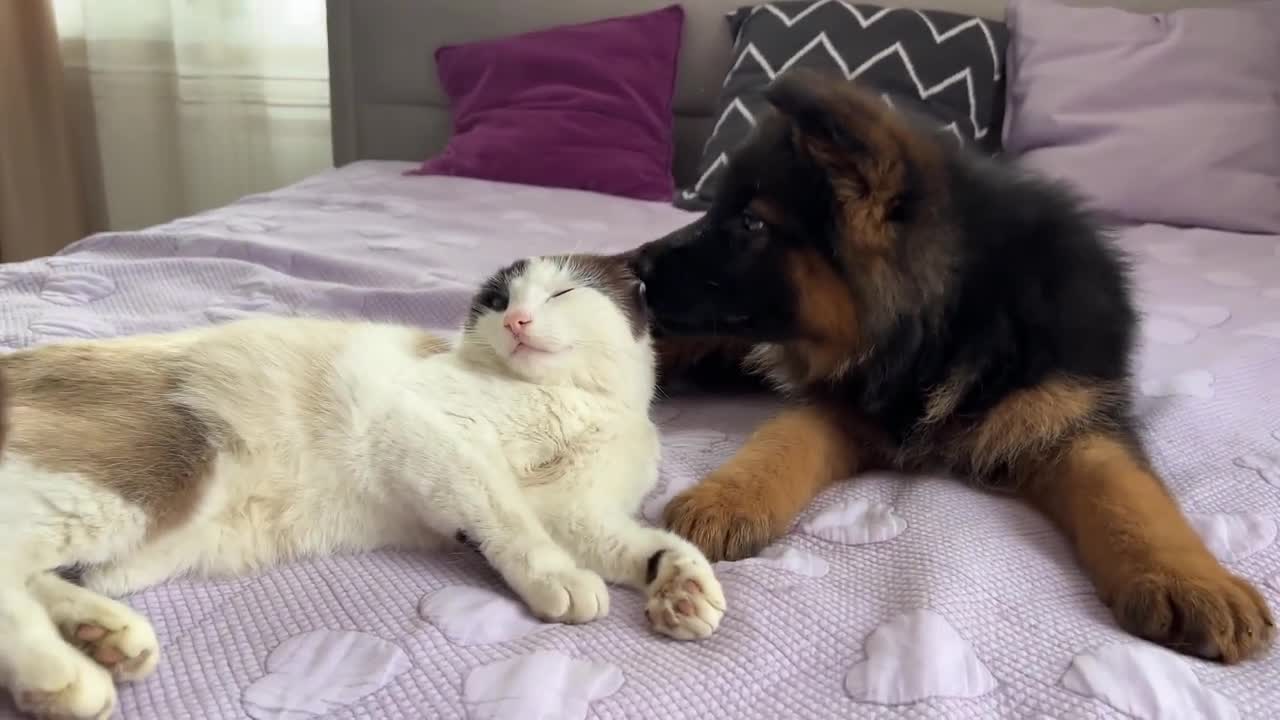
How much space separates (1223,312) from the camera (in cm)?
152

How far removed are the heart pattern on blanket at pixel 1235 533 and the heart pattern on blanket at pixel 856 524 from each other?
29 centimetres

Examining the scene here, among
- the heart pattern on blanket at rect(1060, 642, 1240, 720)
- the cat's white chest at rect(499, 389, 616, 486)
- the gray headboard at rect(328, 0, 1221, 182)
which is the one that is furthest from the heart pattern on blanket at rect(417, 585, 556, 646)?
the gray headboard at rect(328, 0, 1221, 182)

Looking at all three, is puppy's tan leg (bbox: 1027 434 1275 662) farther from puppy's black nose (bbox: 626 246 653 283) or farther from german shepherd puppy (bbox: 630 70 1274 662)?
puppy's black nose (bbox: 626 246 653 283)

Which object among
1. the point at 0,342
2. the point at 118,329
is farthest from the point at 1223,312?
the point at 0,342

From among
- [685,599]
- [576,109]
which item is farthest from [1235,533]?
[576,109]

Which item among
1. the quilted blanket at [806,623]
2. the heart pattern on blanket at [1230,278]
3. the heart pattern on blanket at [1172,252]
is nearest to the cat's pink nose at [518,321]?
the quilted blanket at [806,623]

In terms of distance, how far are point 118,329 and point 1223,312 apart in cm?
170

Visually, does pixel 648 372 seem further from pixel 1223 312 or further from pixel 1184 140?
pixel 1184 140

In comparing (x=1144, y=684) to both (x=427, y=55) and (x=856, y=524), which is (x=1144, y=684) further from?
(x=427, y=55)

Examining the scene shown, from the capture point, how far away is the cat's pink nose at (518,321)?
0.96m

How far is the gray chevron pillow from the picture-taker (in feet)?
7.69

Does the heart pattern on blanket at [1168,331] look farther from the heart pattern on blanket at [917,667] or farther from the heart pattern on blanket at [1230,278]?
the heart pattern on blanket at [917,667]

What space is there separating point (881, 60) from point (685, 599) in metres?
1.98

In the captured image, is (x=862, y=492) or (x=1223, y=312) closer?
(x=862, y=492)
